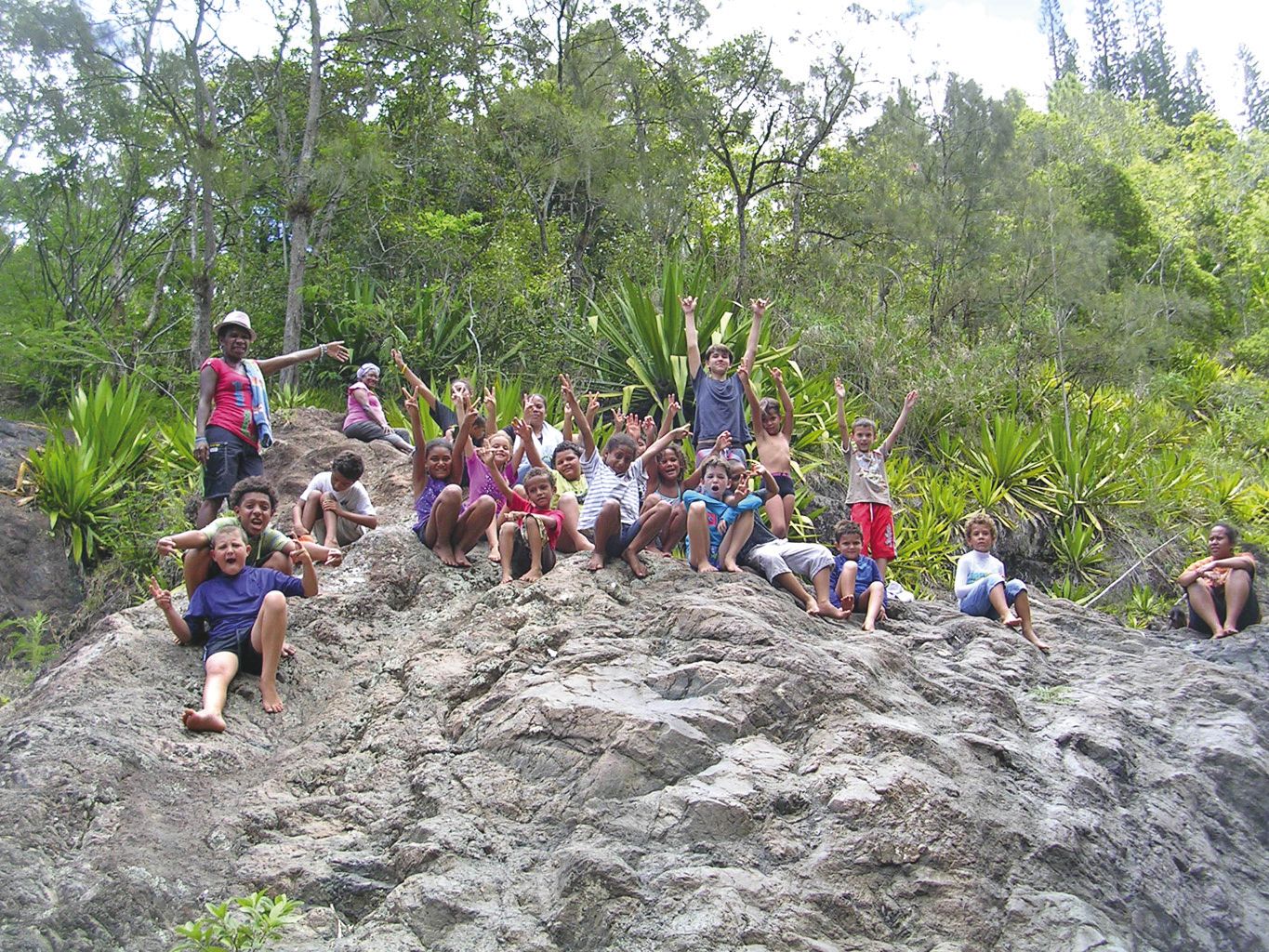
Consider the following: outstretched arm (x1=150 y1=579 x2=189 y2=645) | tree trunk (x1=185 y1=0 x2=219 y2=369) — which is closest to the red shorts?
outstretched arm (x1=150 y1=579 x2=189 y2=645)

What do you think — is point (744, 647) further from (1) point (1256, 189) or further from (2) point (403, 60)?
(1) point (1256, 189)

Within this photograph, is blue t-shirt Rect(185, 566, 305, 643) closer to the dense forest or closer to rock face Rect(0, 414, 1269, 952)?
rock face Rect(0, 414, 1269, 952)

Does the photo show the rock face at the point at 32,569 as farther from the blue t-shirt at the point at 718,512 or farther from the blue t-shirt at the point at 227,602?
the blue t-shirt at the point at 718,512

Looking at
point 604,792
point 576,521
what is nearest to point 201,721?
point 604,792

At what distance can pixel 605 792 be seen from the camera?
4883 mm

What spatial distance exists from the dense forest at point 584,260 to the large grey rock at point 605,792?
4805 millimetres

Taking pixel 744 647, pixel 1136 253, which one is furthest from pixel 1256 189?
pixel 744 647

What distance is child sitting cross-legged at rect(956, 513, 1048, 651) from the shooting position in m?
8.43

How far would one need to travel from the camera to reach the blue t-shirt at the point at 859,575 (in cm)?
772

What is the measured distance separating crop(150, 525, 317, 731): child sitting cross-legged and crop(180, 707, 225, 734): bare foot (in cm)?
10

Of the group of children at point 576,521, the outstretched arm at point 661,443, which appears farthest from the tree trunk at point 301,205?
the outstretched arm at point 661,443

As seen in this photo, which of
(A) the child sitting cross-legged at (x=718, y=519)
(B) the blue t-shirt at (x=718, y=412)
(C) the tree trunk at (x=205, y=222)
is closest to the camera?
(A) the child sitting cross-legged at (x=718, y=519)

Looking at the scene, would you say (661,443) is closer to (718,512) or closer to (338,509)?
(718,512)

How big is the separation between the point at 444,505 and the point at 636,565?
1.16 metres
